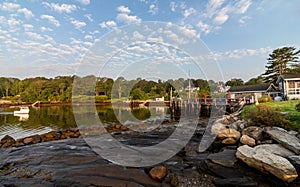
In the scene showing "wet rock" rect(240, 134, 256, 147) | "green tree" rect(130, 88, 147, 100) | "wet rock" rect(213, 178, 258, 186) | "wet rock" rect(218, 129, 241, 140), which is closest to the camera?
"wet rock" rect(213, 178, 258, 186)

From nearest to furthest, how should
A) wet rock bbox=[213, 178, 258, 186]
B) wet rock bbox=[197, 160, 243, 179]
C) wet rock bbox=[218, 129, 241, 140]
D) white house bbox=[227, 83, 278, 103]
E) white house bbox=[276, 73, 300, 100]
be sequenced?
wet rock bbox=[213, 178, 258, 186] → wet rock bbox=[197, 160, 243, 179] → wet rock bbox=[218, 129, 241, 140] → white house bbox=[276, 73, 300, 100] → white house bbox=[227, 83, 278, 103]

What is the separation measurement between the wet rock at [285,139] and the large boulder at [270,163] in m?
1.14

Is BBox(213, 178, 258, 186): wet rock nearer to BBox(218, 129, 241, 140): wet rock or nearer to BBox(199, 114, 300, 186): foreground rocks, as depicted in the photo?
BBox(199, 114, 300, 186): foreground rocks

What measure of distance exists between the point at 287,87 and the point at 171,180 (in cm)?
2455

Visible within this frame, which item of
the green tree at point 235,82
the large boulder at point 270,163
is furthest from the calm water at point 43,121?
the green tree at point 235,82

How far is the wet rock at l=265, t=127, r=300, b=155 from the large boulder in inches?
45.0

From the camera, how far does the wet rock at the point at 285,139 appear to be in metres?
6.87

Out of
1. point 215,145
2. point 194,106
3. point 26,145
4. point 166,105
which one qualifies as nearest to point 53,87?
point 166,105

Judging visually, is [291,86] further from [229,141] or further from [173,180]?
[173,180]

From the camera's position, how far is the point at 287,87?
2444cm

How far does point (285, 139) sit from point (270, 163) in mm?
2086

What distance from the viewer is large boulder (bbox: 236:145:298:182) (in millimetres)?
5695

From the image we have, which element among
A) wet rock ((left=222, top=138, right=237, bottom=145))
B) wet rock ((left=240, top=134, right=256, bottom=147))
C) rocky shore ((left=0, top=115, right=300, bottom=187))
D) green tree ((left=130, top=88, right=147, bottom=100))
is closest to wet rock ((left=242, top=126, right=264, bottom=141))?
rocky shore ((left=0, top=115, right=300, bottom=187))

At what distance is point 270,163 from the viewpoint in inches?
233
